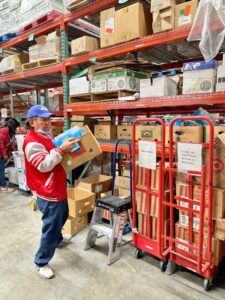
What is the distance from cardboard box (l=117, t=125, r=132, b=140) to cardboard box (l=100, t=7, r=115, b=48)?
41.9 inches

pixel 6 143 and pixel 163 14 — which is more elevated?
pixel 163 14

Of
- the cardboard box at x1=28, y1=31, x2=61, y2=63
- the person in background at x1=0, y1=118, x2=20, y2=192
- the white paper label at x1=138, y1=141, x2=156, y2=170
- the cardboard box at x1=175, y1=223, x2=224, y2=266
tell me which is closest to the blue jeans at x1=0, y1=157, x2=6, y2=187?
the person in background at x1=0, y1=118, x2=20, y2=192

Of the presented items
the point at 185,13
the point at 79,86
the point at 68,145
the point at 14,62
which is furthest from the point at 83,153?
the point at 14,62

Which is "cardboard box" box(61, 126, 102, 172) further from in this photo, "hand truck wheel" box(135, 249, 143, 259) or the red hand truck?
"hand truck wheel" box(135, 249, 143, 259)

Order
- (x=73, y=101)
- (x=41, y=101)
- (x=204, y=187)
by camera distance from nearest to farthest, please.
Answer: (x=204, y=187)
(x=73, y=101)
(x=41, y=101)

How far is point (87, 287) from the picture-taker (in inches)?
80.6

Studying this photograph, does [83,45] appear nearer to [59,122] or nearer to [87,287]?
[59,122]

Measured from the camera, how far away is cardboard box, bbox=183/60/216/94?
2.16 m

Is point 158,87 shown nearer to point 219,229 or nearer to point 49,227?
point 219,229

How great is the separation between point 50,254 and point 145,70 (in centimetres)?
246

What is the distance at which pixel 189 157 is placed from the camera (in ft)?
6.20

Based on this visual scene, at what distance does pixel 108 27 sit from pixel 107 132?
1316 millimetres

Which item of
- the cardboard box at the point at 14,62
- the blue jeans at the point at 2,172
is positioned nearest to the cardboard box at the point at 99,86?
the cardboard box at the point at 14,62

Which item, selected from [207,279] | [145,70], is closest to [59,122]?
[145,70]
